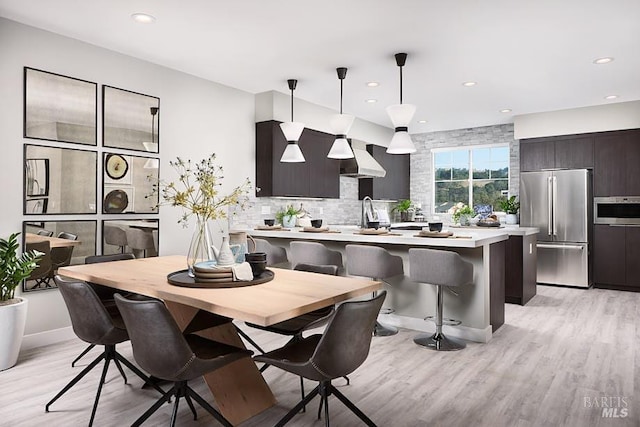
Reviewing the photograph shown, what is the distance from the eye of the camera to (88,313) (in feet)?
7.70

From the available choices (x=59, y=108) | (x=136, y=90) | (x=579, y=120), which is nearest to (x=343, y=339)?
(x=59, y=108)

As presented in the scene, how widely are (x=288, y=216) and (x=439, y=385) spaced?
3208 millimetres

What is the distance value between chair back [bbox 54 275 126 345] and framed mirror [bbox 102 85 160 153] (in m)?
2.19

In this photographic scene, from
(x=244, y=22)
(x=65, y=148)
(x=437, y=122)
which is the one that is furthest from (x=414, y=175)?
(x=65, y=148)

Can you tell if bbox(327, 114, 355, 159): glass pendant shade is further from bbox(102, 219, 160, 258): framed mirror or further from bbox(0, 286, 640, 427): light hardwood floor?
bbox(102, 219, 160, 258): framed mirror

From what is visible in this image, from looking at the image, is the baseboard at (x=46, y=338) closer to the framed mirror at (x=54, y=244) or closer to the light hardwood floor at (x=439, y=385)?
the light hardwood floor at (x=439, y=385)

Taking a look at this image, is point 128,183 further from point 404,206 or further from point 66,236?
point 404,206

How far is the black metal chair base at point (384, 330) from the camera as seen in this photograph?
4.00 meters

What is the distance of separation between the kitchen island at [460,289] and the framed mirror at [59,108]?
2.28 m

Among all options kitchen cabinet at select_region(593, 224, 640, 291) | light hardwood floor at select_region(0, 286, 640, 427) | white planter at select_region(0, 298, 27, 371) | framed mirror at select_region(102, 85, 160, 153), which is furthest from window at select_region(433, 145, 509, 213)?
white planter at select_region(0, 298, 27, 371)

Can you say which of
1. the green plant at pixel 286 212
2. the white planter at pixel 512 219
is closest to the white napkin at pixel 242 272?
the green plant at pixel 286 212

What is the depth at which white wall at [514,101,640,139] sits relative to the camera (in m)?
6.08

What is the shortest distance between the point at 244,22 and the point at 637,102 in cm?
560

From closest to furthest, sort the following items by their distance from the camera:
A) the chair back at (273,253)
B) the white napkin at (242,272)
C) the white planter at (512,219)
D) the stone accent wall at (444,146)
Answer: the white napkin at (242,272) → the chair back at (273,253) → the white planter at (512,219) → the stone accent wall at (444,146)
